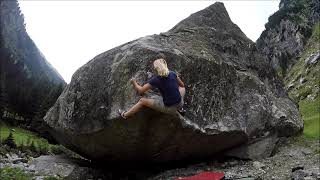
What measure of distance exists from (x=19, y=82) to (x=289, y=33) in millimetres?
77298

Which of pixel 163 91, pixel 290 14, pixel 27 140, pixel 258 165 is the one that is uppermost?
pixel 290 14

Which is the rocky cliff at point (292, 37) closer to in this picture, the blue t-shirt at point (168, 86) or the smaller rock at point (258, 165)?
the smaller rock at point (258, 165)

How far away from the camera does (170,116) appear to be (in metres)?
20.4

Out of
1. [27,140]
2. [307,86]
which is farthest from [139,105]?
[307,86]

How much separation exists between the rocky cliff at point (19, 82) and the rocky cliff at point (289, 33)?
199 ft

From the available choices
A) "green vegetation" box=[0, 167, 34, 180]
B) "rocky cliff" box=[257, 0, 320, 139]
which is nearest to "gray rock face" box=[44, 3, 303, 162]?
"green vegetation" box=[0, 167, 34, 180]

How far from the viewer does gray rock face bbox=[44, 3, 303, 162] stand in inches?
828

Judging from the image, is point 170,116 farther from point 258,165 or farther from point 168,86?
point 258,165

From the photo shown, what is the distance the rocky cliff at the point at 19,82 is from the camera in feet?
259

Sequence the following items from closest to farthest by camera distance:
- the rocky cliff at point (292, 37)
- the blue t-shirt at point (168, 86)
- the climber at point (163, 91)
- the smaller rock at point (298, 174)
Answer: the climber at point (163, 91)
the blue t-shirt at point (168, 86)
the smaller rock at point (298, 174)
the rocky cliff at point (292, 37)

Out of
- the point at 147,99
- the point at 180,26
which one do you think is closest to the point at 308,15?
the point at 180,26

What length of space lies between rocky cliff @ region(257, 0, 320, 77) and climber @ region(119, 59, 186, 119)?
346 ft

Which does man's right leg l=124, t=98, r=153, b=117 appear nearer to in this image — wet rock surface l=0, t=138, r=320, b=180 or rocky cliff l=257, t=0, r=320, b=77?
wet rock surface l=0, t=138, r=320, b=180

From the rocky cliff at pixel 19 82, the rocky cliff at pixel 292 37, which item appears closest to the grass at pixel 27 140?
the rocky cliff at pixel 19 82
